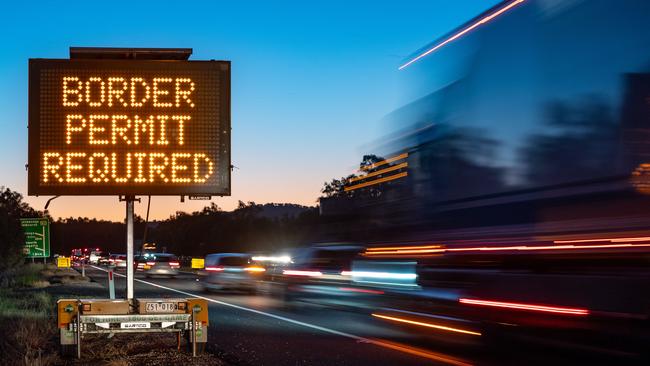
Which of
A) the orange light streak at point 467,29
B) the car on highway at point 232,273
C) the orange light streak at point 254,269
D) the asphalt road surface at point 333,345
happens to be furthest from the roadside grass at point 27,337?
the orange light streak at point 254,269

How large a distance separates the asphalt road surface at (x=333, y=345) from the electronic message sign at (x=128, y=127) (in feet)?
8.30

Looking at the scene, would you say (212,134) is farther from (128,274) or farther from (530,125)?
(530,125)

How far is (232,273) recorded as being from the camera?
1097 inches

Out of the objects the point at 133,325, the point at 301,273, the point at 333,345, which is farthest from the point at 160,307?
the point at 301,273

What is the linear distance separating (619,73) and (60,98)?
7.14 meters

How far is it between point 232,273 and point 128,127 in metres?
17.2

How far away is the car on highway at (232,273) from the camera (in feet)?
90.5

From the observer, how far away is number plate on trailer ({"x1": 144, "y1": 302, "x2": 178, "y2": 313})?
1111cm

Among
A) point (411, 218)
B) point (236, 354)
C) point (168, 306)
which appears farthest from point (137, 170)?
point (411, 218)

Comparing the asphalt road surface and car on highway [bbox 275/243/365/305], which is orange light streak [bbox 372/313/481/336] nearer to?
the asphalt road surface

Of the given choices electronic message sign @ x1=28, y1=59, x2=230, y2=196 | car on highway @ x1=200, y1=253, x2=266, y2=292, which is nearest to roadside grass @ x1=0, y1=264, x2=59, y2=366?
electronic message sign @ x1=28, y1=59, x2=230, y2=196

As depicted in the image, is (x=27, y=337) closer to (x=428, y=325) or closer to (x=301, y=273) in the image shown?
(x=428, y=325)

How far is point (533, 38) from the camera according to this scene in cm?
832

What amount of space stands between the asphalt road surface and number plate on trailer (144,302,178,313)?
95cm
